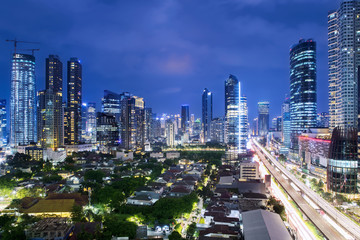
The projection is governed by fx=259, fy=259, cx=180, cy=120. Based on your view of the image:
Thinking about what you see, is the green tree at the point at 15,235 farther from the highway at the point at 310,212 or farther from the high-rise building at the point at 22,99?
the high-rise building at the point at 22,99

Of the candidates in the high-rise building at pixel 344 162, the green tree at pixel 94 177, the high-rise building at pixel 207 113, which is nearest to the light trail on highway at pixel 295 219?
the high-rise building at pixel 344 162

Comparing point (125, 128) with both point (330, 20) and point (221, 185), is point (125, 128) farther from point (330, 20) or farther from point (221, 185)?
point (330, 20)

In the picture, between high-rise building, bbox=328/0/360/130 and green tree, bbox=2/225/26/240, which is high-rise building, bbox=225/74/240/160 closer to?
high-rise building, bbox=328/0/360/130

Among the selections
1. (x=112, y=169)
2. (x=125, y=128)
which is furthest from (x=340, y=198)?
(x=125, y=128)

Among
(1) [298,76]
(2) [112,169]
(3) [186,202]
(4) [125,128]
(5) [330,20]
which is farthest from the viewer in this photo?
(4) [125,128]

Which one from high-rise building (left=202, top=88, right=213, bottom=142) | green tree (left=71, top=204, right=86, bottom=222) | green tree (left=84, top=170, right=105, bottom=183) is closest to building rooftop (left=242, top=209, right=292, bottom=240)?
green tree (left=71, top=204, right=86, bottom=222)
